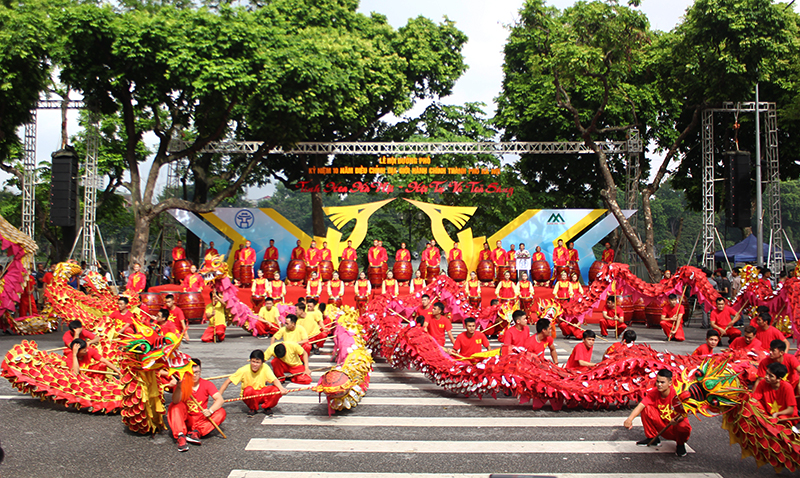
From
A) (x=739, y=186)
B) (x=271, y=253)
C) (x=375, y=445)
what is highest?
(x=739, y=186)

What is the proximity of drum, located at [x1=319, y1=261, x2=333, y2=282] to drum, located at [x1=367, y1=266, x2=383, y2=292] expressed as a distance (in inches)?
47.5

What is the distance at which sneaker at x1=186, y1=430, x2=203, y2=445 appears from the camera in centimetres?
571

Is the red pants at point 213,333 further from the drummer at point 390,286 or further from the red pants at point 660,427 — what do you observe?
the red pants at point 660,427

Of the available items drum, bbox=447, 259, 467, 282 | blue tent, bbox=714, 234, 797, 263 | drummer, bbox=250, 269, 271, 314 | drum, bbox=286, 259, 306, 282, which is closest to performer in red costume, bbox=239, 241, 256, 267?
drum, bbox=286, 259, 306, 282

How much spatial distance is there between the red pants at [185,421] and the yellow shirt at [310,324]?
3.82 m

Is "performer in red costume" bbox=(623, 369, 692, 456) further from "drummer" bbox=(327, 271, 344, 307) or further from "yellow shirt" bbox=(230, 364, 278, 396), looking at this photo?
"drummer" bbox=(327, 271, 344, 307)

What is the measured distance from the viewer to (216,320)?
12320 mm

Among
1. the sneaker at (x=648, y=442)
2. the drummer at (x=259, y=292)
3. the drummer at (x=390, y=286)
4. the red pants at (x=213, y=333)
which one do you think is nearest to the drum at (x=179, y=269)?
the drummer at (x=259, y=292)

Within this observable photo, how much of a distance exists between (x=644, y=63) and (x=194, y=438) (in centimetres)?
2298

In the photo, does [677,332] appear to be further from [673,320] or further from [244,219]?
[244,219]

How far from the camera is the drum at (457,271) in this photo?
18906 millimetres

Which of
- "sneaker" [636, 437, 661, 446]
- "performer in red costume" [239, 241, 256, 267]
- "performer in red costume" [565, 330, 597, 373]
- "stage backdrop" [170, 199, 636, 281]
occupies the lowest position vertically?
"sneaker" [636, 437, 661, 446]

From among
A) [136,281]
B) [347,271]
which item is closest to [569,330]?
[347,271]

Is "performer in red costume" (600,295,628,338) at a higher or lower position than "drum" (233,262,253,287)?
lower
